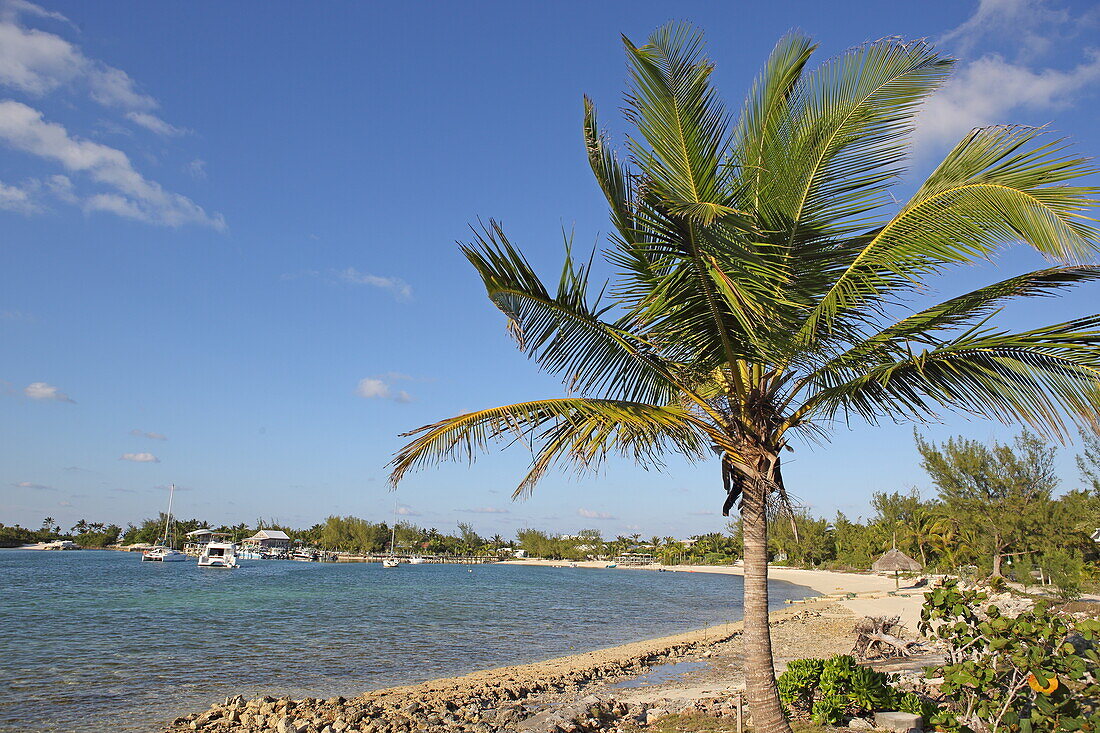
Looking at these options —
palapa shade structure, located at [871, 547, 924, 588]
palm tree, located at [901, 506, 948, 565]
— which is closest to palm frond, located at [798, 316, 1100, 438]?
palapa shade structure, located at [871, 547, 924, 588]

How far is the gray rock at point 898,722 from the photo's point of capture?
7535mm

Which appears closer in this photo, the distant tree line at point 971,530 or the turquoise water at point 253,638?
the turquoise water at point 253,638

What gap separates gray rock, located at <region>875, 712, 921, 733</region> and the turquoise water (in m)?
11.9

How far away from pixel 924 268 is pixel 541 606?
39.3 meters

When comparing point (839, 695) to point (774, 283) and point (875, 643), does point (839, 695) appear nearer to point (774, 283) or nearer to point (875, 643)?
point (774, 283)

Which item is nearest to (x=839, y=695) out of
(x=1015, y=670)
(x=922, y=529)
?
(x=1015, y=670)

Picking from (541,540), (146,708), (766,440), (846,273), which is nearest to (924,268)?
(846,273)

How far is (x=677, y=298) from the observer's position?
577cm

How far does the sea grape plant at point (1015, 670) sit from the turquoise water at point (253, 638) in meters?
13.1

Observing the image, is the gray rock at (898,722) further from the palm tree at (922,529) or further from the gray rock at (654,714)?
the palm tree at (922,529)

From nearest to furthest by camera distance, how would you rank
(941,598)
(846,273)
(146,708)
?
(846,273)
(941,598)
(146,708)

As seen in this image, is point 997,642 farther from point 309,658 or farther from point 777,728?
point 309,658

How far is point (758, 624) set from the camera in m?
6.08

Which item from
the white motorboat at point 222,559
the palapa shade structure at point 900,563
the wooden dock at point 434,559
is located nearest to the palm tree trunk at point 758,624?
the palapa shade structure at point 900,563
